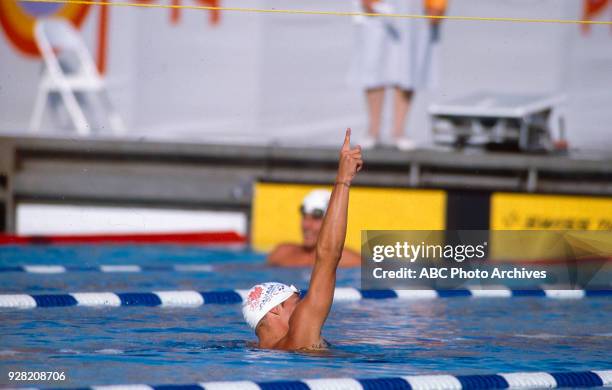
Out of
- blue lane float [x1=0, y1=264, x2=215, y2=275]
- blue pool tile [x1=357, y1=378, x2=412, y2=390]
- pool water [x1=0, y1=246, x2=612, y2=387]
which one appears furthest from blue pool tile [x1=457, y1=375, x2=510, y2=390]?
blue lane float [x1=0, y1=264, x2=215, y2=275]

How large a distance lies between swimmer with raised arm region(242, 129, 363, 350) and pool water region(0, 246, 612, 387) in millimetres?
66

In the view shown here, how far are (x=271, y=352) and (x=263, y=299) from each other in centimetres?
21

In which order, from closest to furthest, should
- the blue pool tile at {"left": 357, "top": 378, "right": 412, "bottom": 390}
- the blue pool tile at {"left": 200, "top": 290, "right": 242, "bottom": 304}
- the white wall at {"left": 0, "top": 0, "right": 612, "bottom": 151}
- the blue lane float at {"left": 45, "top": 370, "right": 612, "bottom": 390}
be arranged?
the blue lane float at {"left": 45, "top": 370, "right": 612, "bottom": 390}, the blue pool tile at {"left": 357, "top": 378, "right": 412, "bottom": 390}, the blue pool tile at {"left": 200, "top": 290, "right": 242, "bottom": 304}, the white wall at {"left": 0, "top": 0, "right": 612, "bottom": 151}

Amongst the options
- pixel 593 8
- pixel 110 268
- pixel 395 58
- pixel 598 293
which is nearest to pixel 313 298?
pixel 598 293

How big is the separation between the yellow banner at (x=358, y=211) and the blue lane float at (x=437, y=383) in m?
4.63

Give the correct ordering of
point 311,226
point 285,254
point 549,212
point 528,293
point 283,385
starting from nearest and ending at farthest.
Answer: point 283,385 < point 528,293 < point 311,226 < point 285,254 < point 549,212

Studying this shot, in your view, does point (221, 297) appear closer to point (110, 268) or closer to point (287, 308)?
point (110, 268)

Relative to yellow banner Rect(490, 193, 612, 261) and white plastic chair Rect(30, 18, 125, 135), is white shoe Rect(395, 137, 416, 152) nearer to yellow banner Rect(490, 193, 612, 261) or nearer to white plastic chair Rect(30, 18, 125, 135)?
yellow banner Rect(490, 193, 612, 261)

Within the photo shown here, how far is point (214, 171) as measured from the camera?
9.35 m

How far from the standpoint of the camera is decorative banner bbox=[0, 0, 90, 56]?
11.3 m

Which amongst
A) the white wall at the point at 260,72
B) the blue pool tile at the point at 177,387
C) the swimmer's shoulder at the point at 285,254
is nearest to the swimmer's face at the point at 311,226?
the swimmer's shoulder at the point at 285,254

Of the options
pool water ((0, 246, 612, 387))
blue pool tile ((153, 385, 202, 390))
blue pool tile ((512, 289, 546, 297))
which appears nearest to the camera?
blue pool tile ((153, 385, 202, 390))

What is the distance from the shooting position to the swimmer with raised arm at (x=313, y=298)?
13.6 ft

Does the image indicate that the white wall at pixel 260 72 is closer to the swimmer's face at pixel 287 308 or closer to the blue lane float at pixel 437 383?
the swimmer's face at pixel 287 308
